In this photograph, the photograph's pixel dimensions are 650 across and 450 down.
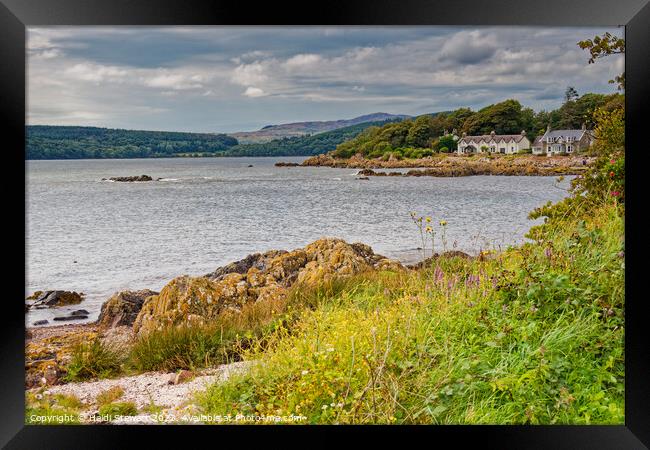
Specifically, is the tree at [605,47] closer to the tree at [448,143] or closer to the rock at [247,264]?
the tree at [448,143]

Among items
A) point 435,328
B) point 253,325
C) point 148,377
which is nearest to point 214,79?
point 253,325

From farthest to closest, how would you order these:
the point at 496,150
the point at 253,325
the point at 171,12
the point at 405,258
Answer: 1. the point at 496,150
2. the point at 405,258
3. the point at 253,325
4. the point at 171,12

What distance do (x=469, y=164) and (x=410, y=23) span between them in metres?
2.01

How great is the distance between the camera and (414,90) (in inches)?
195

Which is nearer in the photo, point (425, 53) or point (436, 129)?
point (425, 53)

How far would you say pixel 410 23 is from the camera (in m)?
3.50

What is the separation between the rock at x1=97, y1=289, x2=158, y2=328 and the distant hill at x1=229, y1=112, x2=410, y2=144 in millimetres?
1706

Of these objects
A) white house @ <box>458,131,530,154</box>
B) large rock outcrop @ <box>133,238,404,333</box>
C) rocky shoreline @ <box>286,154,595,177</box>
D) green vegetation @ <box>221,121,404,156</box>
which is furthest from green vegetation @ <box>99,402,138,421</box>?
white house @ <box>458,131,530,154</box>

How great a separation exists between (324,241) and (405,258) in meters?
0.71

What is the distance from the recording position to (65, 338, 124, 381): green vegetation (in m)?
4.21

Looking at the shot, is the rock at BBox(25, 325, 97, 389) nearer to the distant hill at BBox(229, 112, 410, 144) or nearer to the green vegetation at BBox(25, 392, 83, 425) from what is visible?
the green vegetation at BBox(25, 392, 83, 425)

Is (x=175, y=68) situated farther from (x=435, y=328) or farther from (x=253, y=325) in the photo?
(x=435, y=328)

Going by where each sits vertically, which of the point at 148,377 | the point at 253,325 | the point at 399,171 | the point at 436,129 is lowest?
the point at 148,377

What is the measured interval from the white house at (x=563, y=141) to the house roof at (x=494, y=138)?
163mm
